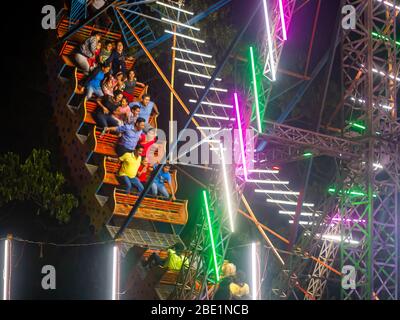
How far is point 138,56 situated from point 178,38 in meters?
1.96

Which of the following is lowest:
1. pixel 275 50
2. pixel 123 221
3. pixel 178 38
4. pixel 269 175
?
pixel 123 221

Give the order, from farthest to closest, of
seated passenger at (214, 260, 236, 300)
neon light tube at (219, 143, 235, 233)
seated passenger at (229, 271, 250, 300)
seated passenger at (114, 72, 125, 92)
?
seated passenger at (114, 72, 125, 92), seated passenger at (214, 260, 236, 300), seated passenger at (229, 271, 250, 300), neon light tube at (219, 143, 235, 233)

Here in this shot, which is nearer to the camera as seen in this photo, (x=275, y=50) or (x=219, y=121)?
(x=275, y=50)

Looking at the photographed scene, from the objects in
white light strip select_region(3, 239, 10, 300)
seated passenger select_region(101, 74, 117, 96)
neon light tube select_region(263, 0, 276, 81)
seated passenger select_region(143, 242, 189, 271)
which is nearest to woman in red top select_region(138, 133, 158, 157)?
seated passenger select_region(101, 74, 117, 96)

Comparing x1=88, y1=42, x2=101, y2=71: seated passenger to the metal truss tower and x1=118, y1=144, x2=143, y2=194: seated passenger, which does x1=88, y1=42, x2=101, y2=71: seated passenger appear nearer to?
x1=118, y1=144, x2=143, y2=194: seated passenger

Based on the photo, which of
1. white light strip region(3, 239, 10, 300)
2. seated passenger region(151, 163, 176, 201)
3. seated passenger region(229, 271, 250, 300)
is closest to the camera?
white light strip region(3, 239, 10, 300)

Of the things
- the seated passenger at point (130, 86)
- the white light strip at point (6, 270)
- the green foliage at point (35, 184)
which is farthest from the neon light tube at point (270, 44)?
the white light strip at point (6, 270)

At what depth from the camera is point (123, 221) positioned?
59.5 ft

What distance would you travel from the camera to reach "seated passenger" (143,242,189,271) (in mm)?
17000

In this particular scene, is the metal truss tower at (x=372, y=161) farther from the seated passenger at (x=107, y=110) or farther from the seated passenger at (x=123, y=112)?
the seated passenger at (x=107, y=110)

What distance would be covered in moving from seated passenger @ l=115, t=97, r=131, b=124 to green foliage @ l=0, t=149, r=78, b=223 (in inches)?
69.3

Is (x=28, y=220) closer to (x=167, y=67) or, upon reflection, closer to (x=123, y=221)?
(x=123, y=221)

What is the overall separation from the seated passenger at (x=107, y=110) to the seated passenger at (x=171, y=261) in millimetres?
2974
